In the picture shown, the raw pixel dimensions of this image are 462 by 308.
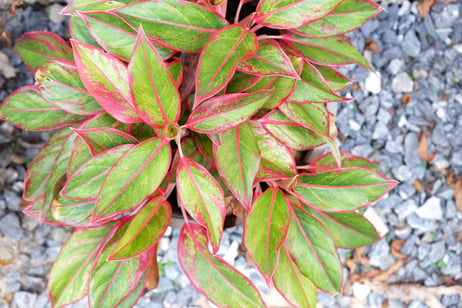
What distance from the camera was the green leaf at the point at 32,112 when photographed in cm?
85

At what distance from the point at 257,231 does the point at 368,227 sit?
0.29 metres

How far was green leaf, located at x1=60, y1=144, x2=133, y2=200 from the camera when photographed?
2.23ft

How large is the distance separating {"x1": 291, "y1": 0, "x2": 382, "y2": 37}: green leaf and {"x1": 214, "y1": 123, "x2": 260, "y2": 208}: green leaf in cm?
24

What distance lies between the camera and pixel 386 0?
1.51 meters

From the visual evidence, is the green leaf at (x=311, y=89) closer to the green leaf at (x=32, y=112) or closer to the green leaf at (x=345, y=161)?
the green leaf at (x=345, y=161)

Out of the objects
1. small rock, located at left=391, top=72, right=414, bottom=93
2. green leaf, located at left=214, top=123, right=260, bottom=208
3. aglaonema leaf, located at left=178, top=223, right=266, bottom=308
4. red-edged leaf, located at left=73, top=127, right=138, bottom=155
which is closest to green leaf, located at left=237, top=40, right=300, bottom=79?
green leaf, located at left=214, top=123, right=260, bottom=208

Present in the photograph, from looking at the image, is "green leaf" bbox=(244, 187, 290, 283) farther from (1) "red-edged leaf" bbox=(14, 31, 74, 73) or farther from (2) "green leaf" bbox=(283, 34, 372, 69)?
(1) "red-edged leaf" bbox=(14, 31, 74, 73)

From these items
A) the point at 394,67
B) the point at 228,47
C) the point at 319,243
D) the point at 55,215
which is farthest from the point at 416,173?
the point at 55,215

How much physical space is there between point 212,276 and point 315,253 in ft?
0.68

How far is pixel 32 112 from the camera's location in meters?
0.86

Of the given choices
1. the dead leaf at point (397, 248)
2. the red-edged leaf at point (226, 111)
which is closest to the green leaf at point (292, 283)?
the red-edged leaf at point (226, 111)

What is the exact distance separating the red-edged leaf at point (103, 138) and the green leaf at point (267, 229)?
0.25 meters

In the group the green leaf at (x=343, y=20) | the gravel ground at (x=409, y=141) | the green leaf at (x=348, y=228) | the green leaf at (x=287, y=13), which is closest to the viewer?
the green leaf at (x=287, y=13)

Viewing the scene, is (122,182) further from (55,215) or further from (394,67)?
(394,67)
